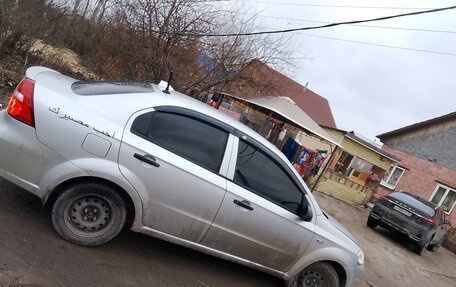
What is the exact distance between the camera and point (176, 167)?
3975mm

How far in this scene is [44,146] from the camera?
3.78m

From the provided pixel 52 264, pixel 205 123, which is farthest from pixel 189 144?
pixel 52 264

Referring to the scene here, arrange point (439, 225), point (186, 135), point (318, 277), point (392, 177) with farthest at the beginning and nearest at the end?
point (392, 177) < point (439, 225) < point (318, 277) < point (186, 135)

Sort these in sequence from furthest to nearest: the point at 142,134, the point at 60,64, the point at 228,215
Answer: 1. the point at 60,64
2. the point at 228,215
3. the point at 142,134

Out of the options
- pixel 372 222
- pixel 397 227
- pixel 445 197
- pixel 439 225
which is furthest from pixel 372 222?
pixel 445 197

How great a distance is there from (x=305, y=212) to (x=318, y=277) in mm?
957

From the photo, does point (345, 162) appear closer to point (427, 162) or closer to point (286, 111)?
point (427, 162)

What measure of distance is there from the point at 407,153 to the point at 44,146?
24.9 meters

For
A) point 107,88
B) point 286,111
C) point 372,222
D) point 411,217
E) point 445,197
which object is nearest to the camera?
point 107,88

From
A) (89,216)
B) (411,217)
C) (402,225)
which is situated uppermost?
(411,217)

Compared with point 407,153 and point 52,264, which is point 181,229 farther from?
point 407,153

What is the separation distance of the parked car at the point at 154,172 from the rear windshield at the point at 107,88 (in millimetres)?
11

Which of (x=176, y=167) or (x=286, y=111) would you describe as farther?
(x=286, y=111)

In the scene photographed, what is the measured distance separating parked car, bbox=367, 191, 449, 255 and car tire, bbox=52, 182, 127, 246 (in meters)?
11.3
